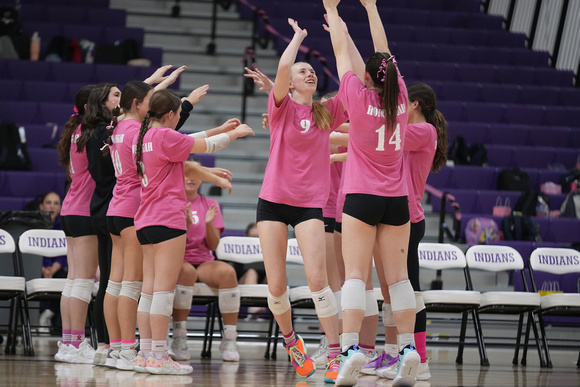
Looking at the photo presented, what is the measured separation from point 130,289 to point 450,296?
2530 mm

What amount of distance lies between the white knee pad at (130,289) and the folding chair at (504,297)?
287 cm

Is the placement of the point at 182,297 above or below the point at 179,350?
above

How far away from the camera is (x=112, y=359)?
5.16 metres

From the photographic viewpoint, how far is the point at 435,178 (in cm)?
1028

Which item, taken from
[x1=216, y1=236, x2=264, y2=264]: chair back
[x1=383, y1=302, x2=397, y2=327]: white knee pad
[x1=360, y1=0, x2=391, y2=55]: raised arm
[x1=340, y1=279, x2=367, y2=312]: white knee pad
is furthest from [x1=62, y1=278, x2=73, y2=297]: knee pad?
[x1=360, y1=0, x2=391, y2=55]: raised arm

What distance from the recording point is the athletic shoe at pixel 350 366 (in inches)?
156

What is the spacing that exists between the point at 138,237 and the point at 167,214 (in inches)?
10.0

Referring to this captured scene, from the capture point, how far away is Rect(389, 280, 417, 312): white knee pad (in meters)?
4.24

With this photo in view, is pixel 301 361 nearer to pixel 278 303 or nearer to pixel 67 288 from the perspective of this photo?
pixel 278 303

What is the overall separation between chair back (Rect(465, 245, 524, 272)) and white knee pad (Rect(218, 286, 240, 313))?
2.13 meters

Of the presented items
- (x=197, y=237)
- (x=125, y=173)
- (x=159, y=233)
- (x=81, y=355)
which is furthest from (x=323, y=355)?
(x=125, y=173)

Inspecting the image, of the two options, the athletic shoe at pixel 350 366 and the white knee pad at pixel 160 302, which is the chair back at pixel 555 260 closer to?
the athletic shoe at pixel 350 366

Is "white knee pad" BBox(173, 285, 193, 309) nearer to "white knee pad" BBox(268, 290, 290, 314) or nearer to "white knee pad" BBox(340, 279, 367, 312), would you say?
"white knee pad" BBox(268, 290, 290, 314)

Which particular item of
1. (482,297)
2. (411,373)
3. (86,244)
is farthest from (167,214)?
(482,297)
